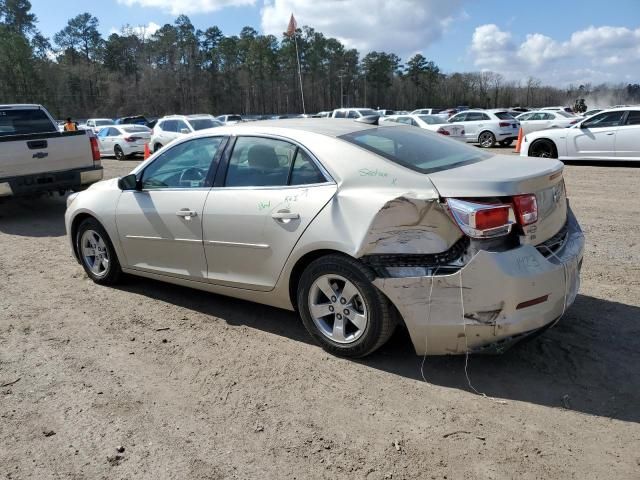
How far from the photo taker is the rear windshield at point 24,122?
32.5 ft

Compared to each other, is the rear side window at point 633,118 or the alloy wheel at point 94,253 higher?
the rear side window at point 633,118

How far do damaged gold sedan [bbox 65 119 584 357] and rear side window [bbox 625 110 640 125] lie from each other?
37.6ft

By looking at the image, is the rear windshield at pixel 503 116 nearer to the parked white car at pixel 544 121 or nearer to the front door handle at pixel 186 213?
the parked white car at pixel 544 121

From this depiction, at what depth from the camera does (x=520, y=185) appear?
318 centimetres

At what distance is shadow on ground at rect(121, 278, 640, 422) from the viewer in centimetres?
320

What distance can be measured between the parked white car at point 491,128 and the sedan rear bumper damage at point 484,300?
19114mm

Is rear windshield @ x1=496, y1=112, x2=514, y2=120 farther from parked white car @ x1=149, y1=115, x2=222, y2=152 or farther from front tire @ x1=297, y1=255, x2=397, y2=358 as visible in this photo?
front tire @ x1=297, y1=255, x2=397, y2=358

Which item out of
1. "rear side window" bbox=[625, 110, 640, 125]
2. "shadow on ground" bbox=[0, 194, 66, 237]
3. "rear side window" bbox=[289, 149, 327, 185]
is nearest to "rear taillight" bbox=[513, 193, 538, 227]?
"rear side window" bbox=[289, 149, 327, 185]

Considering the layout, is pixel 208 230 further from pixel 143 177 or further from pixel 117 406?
pixel 117 406

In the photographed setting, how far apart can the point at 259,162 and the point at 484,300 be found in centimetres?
199

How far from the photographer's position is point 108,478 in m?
2.68

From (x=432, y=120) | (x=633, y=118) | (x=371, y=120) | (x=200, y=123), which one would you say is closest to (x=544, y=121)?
(x=432, y=120)

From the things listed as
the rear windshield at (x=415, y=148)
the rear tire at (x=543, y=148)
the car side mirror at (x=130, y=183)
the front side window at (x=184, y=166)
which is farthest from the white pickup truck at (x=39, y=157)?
the rear tire at (x=543, y=148)

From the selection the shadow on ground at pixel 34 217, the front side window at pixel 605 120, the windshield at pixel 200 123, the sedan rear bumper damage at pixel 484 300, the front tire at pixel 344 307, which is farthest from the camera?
the windshield at pixel 200 123
